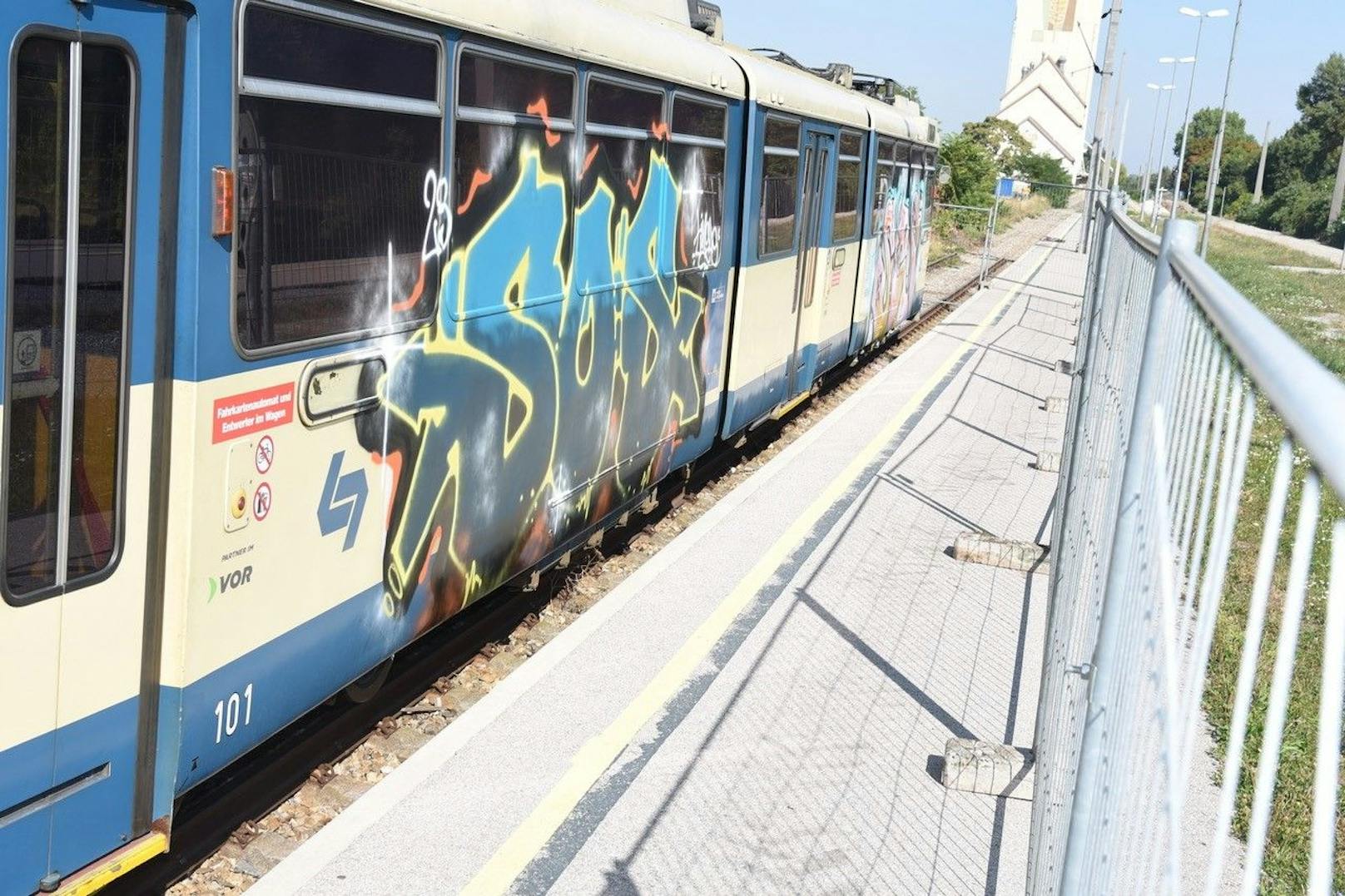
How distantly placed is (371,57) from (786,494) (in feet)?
18.9

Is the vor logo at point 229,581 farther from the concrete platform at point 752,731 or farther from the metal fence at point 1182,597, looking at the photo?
the metal fence at point 1182,597

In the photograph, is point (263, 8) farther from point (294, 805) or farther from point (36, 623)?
point (294, 805)

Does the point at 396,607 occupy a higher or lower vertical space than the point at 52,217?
lower

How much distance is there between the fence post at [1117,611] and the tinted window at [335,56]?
9.05 feet

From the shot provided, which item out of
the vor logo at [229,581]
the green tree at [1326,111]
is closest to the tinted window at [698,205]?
the vor logo at [229,581]

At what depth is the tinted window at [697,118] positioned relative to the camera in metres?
8.55

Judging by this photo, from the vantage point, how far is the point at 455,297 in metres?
5.73

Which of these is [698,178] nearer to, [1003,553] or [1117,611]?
[1003,553]

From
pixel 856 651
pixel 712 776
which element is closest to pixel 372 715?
pixel 712 776

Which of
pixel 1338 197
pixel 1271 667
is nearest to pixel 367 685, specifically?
pixel 1271 667

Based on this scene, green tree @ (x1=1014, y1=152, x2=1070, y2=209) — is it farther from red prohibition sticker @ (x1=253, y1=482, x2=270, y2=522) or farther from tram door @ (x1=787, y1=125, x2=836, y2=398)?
red prohibition sticker @ (x1=253, y1=482, x2=270, y2=522)

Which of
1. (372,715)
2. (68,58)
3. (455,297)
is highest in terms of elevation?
(68,58)

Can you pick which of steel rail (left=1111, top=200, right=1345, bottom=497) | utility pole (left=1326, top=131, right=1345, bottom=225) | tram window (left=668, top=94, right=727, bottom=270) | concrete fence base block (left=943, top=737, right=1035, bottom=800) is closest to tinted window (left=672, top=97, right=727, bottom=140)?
tram window (left=668, top=94, right=727, bottom=270)

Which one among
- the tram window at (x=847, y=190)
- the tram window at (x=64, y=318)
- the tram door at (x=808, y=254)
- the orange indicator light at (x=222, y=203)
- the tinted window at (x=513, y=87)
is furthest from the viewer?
the tram window at (x=847, y=190)
